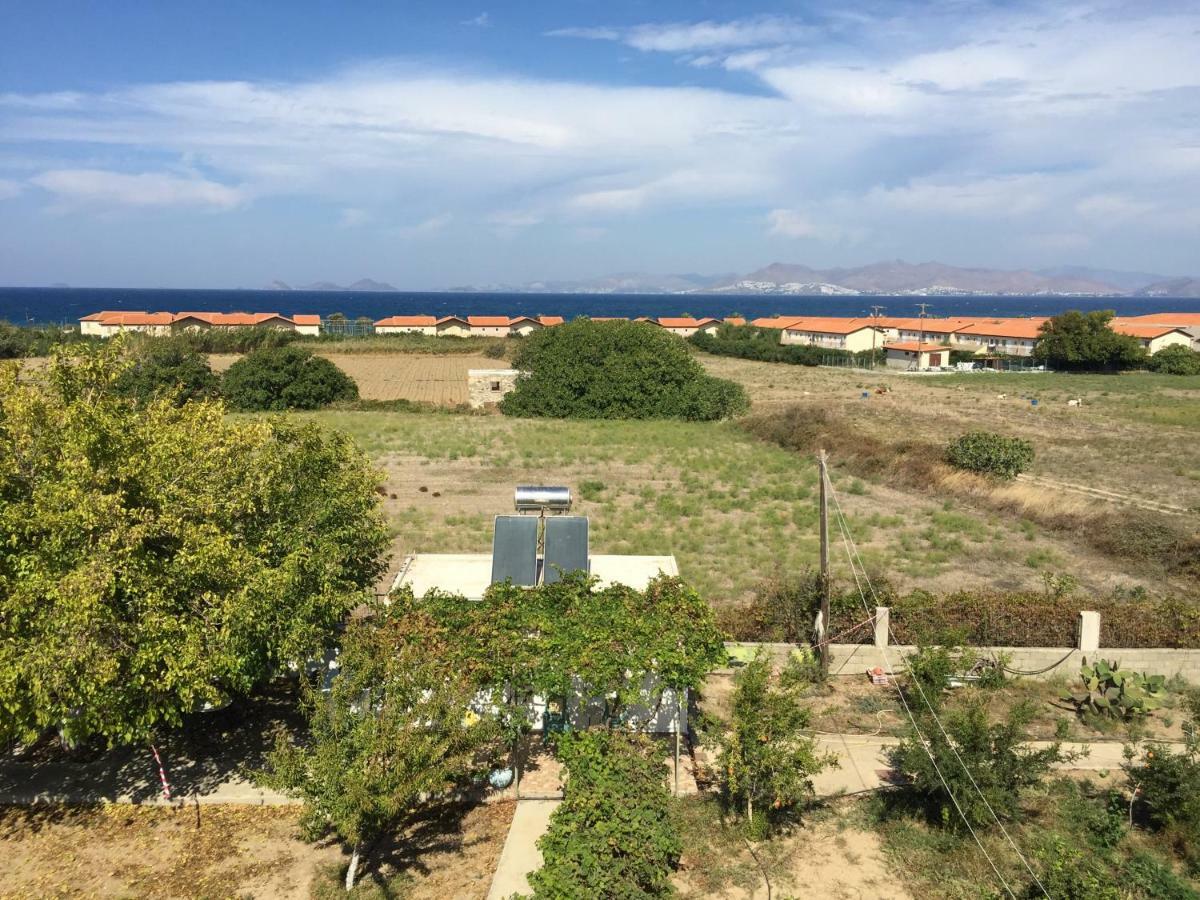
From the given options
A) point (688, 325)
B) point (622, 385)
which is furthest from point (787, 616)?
point (688, 325)

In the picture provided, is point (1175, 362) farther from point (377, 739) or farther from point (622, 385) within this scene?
point (377, 739)

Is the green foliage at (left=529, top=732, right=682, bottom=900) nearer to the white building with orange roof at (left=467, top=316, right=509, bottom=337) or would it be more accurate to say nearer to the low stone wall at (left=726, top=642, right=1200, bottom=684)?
the low stone wall at (left=726, top=642, right=1200, bottom=684)

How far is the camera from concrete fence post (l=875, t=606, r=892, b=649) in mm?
15711

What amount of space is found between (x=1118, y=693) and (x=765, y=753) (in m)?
7.73

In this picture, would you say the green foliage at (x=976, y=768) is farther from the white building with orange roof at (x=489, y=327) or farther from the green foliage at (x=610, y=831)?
the white building with orange roof at (x=489, y=327)

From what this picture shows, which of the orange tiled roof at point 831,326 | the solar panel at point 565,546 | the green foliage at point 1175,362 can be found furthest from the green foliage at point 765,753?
the orange tiled roof at point 831,326

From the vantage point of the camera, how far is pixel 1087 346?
7475 cm

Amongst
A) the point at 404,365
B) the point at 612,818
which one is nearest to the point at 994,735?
the point at 612,818

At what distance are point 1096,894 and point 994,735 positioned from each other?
295cm

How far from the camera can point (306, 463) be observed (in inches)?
513

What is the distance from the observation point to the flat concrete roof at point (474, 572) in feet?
47.6

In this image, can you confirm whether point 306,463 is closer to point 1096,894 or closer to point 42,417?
point 42,417

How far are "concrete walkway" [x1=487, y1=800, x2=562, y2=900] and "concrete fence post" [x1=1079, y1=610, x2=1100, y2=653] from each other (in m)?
10.3

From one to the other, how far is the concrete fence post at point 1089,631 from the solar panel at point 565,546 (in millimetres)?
9169
